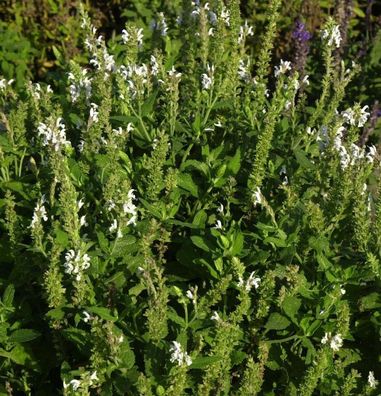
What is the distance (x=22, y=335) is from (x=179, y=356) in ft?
2.22

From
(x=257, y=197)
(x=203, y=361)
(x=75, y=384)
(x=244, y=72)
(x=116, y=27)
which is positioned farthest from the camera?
(x=116, y=27)

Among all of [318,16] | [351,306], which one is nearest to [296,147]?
[351,306]

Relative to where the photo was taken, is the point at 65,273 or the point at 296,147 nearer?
the point at 65,273

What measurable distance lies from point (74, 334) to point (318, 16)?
15.7ft

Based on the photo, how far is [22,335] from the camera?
2766 millimetres

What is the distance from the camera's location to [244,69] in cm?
357

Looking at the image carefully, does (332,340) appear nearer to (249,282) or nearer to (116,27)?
(249,282)

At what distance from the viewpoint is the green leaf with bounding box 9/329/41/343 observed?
274 centimetres

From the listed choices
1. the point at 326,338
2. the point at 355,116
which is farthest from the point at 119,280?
the point at 355,116

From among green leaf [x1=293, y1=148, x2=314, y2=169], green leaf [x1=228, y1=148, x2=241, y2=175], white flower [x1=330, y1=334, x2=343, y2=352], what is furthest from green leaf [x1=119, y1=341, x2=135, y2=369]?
green leaf [x1=293, y1=148, x2=314, y2=169]

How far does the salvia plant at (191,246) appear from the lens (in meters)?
2.61

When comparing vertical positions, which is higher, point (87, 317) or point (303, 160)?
point (303, 160)

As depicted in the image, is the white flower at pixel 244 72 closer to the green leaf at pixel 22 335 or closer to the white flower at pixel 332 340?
the white flower at pixel 332 340

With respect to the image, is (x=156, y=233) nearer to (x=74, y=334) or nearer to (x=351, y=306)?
(x=74, y=334)
